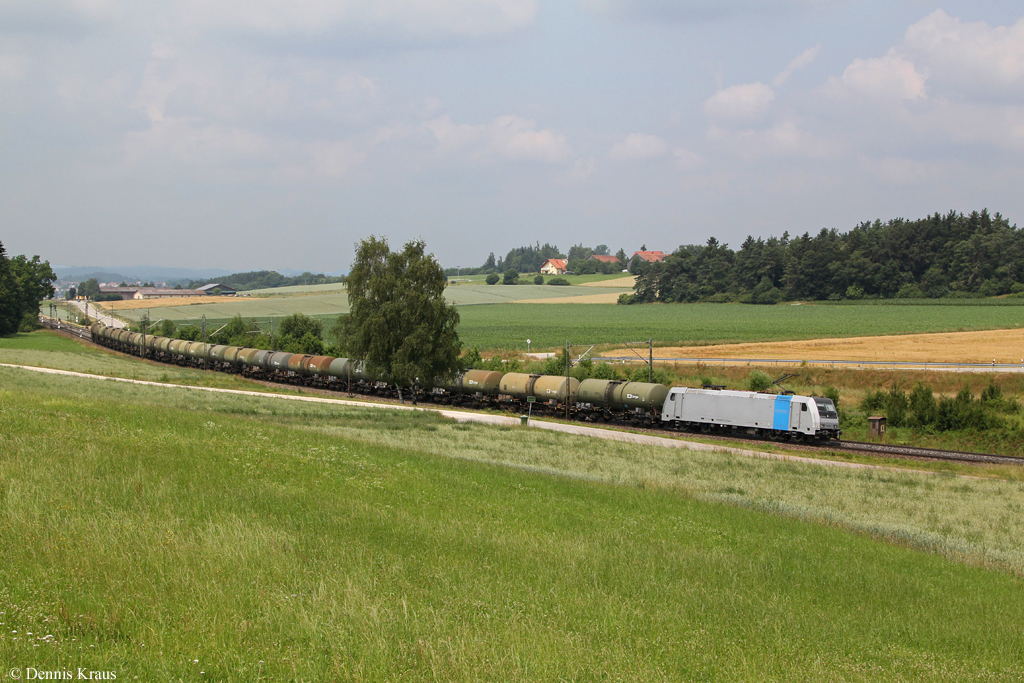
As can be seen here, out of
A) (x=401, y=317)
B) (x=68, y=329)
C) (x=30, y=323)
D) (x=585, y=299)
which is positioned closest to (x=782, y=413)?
(x=401, y=317)

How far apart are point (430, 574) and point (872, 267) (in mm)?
147403

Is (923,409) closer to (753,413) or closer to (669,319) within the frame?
(753,413)

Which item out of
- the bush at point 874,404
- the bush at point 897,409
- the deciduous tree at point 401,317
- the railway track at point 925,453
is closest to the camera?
the railway track at point 925,453

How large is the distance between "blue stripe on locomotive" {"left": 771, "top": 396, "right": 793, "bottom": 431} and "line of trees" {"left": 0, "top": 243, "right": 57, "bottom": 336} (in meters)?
111

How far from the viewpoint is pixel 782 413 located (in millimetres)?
41094

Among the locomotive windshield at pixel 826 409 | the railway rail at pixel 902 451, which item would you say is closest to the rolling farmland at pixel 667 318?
the railway rail at pixel 902 451

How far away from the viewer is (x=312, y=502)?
12953 millimetres

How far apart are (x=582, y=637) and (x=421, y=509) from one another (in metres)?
5.93

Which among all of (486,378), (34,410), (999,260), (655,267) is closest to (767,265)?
(655,267)

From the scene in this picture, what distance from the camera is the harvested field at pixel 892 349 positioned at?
2804 inches

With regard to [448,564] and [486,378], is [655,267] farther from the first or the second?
[448,564]

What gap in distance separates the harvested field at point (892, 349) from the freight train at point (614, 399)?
Result: 31.8 meters

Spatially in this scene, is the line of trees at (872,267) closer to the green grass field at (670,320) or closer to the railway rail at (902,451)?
the green grass field at (670,320)

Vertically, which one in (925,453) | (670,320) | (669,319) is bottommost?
(925,453)
